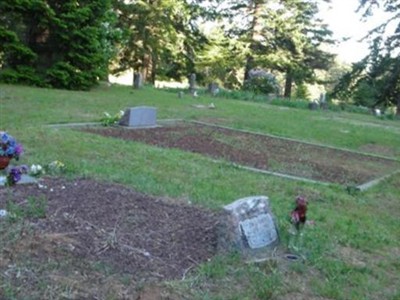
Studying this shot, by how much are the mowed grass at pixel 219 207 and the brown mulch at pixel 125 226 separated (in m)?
0.16

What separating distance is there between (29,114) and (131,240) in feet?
23.2

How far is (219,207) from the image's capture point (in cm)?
459

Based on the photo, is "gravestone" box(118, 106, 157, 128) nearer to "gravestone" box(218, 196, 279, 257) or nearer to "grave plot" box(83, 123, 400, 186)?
"grave plot" box(83, 123, 400, 186)

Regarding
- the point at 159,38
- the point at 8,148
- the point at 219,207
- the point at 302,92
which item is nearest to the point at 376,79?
the point at 302,92

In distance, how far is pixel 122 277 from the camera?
293 cm

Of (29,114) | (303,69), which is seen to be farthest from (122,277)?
(303,69)

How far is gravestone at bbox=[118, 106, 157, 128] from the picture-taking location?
9945mm

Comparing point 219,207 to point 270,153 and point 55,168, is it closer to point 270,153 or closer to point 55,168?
point 55,168

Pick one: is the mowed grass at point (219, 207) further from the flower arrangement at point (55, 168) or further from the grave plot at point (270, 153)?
the grave plot at point (270, 153)

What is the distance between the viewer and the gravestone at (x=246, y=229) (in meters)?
3.49

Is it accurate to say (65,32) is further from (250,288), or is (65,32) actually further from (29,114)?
(250,288)

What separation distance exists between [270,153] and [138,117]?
285 centimetres

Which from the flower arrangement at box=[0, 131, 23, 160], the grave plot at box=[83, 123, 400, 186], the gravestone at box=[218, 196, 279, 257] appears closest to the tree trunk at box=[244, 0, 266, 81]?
the grave plot at box=[83, 123, 400, 186]

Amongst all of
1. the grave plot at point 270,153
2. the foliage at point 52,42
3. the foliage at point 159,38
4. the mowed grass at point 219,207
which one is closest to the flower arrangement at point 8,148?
the mowed grass at point 219,207
